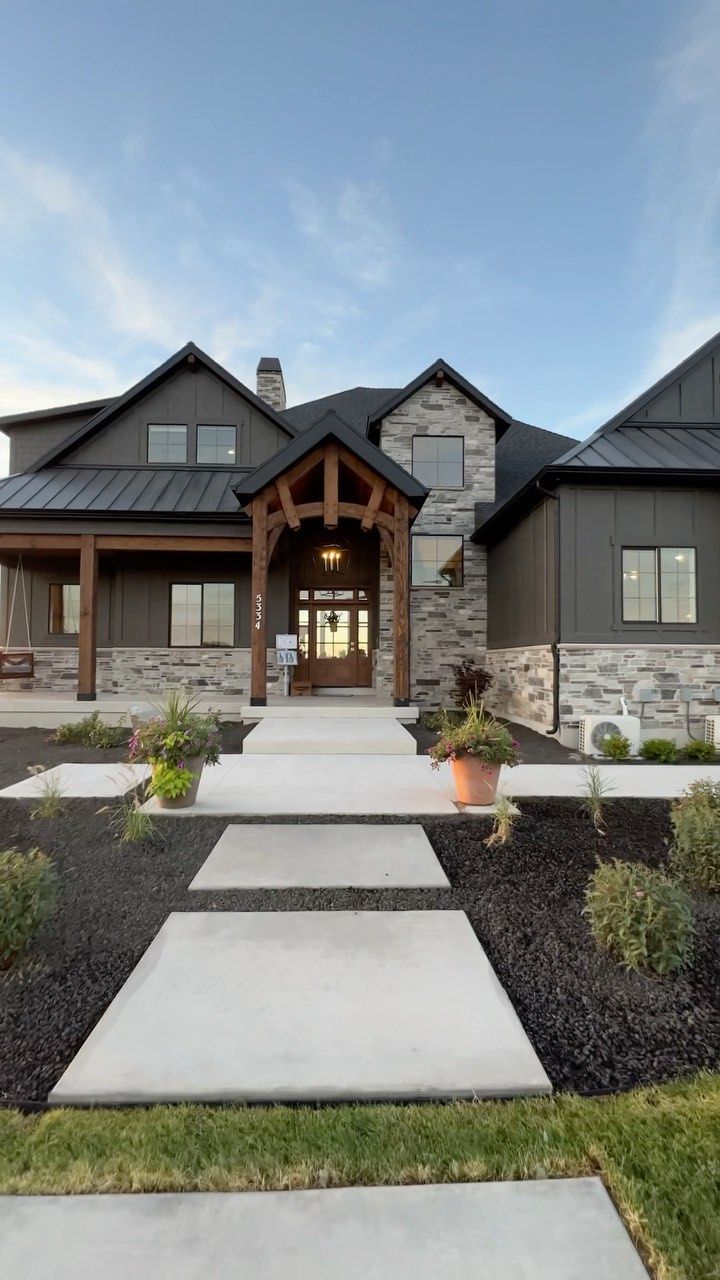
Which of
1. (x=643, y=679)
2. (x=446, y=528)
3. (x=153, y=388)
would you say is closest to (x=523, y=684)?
(x=643, y=679)

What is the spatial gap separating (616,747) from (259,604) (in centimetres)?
618

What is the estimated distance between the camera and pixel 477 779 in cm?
493

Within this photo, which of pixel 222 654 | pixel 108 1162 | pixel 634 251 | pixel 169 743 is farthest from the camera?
pixel 634 251

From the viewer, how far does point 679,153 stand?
Result: 12.8 m

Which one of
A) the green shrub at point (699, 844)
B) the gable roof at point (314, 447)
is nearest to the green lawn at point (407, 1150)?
the green shrub at point (699, 844)

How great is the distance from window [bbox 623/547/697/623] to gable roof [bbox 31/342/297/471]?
8.05m

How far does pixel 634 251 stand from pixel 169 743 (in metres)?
18.2

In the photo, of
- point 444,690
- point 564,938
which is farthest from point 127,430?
point 564,938

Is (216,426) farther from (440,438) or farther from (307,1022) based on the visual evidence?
(307,1022)

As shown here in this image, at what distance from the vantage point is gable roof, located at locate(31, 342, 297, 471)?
12.7m

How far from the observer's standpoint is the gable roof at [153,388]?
12.7 meters

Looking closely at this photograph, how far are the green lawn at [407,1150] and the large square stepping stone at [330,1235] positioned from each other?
1.8 inches

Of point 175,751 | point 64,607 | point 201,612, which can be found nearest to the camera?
point 175,751

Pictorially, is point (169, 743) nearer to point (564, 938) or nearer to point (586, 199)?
point (564, 938)
